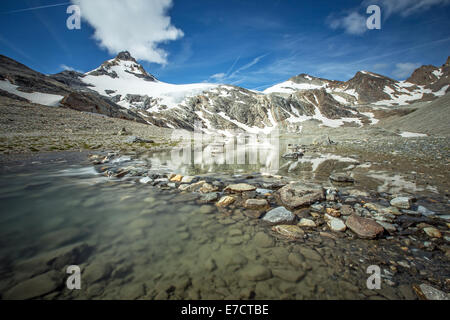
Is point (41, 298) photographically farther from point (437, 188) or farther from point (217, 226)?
point (437, 188)

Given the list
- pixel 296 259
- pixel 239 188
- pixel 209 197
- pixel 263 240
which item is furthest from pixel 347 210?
pixel 209 197

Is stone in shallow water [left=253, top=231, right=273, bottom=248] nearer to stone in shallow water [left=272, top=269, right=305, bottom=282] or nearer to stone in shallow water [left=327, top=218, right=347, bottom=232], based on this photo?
stone in shallow water [left=272, top=269, right=305, bottom=282]

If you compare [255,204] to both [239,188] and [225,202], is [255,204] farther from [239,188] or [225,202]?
[239,188]

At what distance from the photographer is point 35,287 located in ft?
7.42

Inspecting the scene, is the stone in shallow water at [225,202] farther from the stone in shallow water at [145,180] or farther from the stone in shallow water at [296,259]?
the stone in shallow water at [145,180]

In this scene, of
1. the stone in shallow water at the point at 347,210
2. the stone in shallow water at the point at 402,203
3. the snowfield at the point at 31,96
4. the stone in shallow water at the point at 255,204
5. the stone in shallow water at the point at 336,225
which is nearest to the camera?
the stone in shallow water at the point at 336,225

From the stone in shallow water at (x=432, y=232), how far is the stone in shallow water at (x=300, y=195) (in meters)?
2.01

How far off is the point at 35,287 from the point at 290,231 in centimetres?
410

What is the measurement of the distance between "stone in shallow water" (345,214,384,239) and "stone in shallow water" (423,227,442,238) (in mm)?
895

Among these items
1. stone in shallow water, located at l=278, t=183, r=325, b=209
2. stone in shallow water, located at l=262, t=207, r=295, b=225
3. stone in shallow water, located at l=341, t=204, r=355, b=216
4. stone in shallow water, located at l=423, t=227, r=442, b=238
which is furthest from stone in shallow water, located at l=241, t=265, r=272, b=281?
stone in shallow water, located at l=423, t=227, r=442, b=238

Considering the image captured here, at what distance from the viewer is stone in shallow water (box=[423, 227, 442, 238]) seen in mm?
3330

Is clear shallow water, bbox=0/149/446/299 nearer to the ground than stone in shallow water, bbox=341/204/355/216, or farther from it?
nearer to the ground

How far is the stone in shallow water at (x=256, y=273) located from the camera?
2545 millimetres

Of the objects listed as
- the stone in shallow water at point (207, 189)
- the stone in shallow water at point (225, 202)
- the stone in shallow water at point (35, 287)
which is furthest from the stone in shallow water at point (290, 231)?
the stone in shallow water at point (35, 287)
